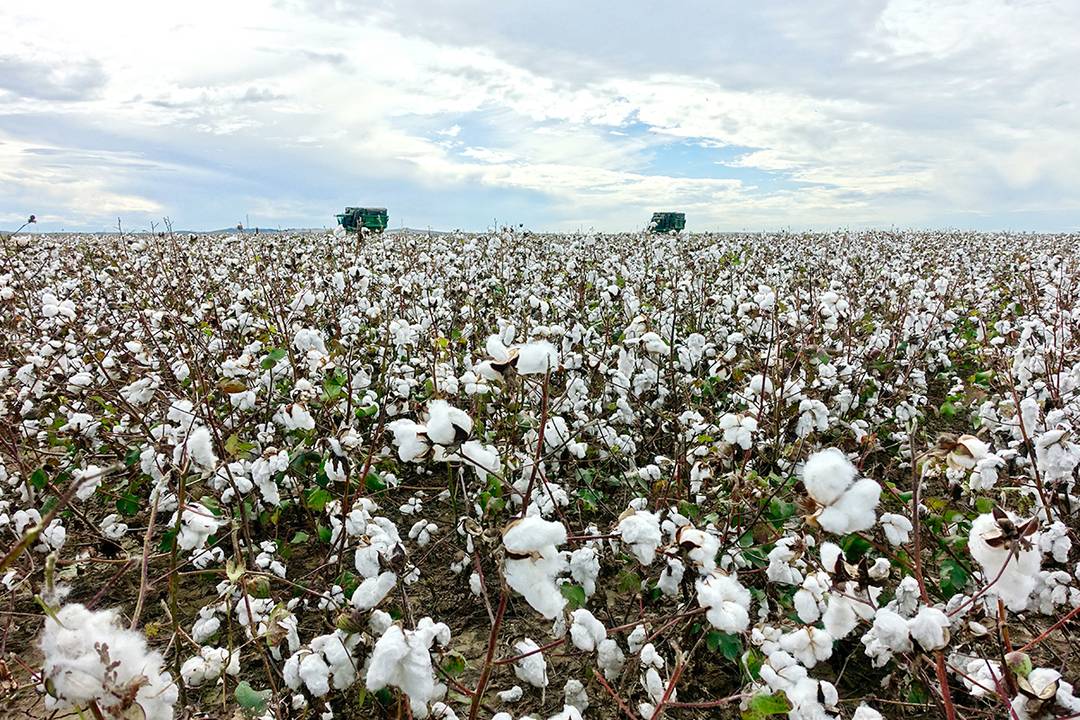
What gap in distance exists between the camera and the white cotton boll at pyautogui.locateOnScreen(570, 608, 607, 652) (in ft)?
6.39

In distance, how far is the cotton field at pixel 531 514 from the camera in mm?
1534

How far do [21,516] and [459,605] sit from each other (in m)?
2.07

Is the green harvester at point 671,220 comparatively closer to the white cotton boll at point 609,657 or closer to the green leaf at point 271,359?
the green leaf at point 271,359

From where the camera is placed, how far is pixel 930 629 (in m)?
1.40

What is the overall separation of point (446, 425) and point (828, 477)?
2.66ft

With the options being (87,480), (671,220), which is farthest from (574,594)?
(671,220)

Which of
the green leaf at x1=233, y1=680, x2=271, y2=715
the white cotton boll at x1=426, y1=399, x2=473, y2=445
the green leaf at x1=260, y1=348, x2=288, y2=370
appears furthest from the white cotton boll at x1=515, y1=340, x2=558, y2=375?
the green leaf at x1=260, y1=348, x2=288, y2=370

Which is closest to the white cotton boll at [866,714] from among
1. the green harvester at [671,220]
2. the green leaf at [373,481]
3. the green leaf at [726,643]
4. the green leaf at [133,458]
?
the green leaf at [726,643]

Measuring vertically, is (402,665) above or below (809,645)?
above

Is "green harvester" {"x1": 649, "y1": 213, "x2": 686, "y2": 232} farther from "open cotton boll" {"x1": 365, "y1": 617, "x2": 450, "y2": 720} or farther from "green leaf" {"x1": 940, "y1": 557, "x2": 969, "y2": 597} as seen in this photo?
"open cotton boll" {"x1": 365, "y1": 617, "x2": 450, "y2": 720}

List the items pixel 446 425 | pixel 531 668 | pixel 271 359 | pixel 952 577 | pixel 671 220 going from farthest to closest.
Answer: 1. pixel 671 220
2. pixel 271 359
3. pixel 952 577
4. pixel 531 668
5. pixel 446 425

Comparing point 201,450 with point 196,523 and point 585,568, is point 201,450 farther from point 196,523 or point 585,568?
point 585,568

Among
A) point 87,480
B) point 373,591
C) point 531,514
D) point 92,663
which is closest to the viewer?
point 87,480

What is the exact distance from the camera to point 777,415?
3.59 meters
